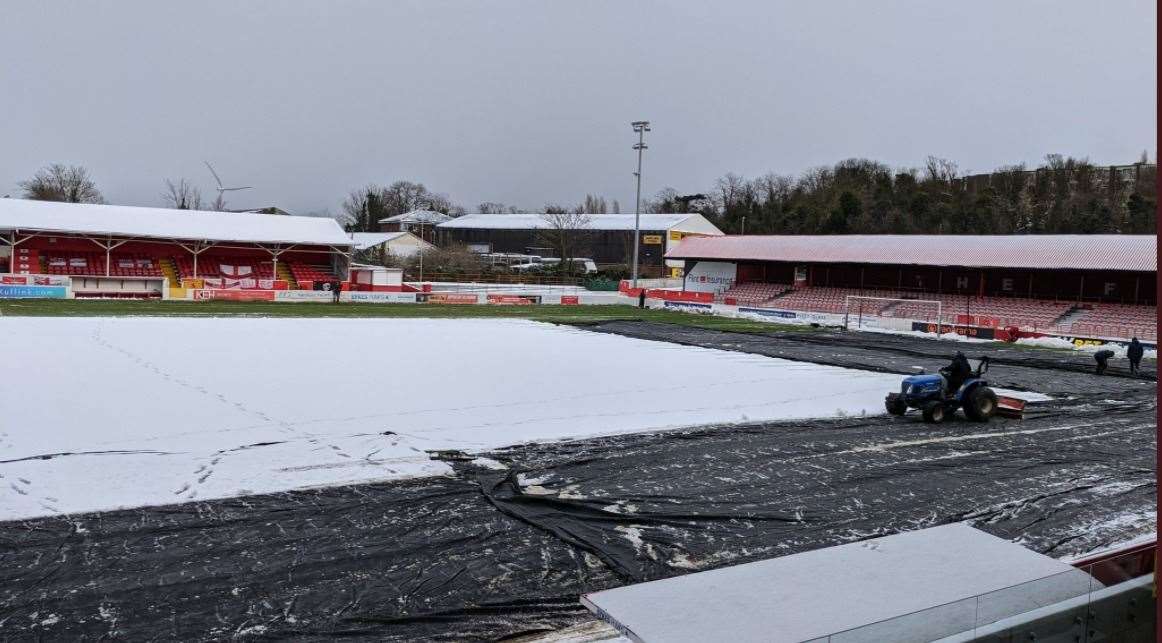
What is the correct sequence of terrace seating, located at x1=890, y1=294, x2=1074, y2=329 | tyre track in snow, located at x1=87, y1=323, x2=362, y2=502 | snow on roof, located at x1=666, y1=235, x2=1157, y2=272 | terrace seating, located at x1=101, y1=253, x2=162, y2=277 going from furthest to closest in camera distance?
terrace seating, located at x1=101, y1=253, x2=162, y2=277, terrace seating, located at x1=890, y1=294, x2=1074, y2=329, snow on roof, located at x1=666, y1=235, x2=1157, y2=272, tyre track in snow, located at x1=87, y1=323, x2=362, y2=502

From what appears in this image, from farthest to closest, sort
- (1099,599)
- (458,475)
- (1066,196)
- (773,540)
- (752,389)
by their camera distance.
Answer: (1066,196) < (752,389) < (458,475) < (773,540) < (1099,599)

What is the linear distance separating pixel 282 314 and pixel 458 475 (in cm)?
2746

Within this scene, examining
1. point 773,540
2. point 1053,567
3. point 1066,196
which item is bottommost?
point 773,540

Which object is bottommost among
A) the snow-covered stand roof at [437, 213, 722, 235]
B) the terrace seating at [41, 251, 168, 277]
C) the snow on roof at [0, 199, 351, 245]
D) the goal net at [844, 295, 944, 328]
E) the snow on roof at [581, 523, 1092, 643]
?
the snow on roof at [581, 523, 1092, 643]

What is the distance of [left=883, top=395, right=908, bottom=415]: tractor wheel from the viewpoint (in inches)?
645

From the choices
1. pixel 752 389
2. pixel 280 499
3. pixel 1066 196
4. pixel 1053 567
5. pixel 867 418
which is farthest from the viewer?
pixel 1066 196

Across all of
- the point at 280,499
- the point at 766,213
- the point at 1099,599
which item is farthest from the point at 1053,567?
the point at 766,213

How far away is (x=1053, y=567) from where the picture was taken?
6.62 metres

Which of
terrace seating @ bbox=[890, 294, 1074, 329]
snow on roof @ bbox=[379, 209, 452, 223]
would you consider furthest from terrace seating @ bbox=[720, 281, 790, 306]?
snow on roof @ bbox=[379, 209, 452, 223]

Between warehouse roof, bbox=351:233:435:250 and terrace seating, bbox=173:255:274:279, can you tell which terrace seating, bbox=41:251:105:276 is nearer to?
terrace seating, bbox=173:255:274:279

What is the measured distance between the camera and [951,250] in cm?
4647

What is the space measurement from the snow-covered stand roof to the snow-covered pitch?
62.1m

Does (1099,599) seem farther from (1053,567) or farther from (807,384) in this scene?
(807,384)

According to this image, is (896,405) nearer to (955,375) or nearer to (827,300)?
(955,375)
